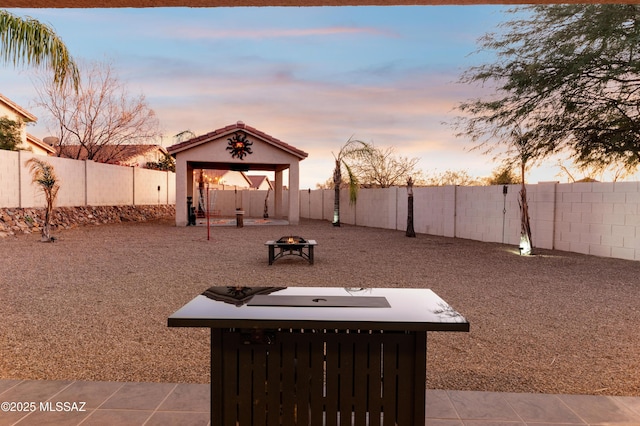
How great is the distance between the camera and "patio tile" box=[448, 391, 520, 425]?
2.91 metres

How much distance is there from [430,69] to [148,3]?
1585cm

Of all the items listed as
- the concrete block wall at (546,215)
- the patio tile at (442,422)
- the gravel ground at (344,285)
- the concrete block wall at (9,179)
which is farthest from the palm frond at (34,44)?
the concrete block wall at (546,215)

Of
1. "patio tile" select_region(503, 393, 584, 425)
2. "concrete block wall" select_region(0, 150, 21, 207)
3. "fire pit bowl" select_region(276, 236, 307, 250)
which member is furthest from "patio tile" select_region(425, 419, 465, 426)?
"concrete block wall" select_region(0, 150, 21, 207)

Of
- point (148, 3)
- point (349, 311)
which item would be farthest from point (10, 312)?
point (349, 311)

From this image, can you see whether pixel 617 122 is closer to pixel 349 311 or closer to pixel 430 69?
pixel 430 69

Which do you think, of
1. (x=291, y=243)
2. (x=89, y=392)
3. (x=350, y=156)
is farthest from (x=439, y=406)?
(x=350, y=156)

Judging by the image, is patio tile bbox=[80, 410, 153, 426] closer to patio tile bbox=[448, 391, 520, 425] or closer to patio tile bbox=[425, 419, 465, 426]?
patio tile bbox=[425, 419, 465, 426]

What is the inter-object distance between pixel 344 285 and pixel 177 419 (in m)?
5.04

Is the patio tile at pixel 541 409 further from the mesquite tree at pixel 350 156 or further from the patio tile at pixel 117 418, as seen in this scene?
the mesquite tree at pixel 350 156

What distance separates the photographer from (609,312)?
6.04 m

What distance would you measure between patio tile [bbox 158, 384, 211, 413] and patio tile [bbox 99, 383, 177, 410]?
6 centimetres

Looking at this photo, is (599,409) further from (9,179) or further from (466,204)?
(9,179)

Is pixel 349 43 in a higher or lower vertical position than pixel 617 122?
higher

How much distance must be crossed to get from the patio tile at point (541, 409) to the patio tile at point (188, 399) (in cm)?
229
